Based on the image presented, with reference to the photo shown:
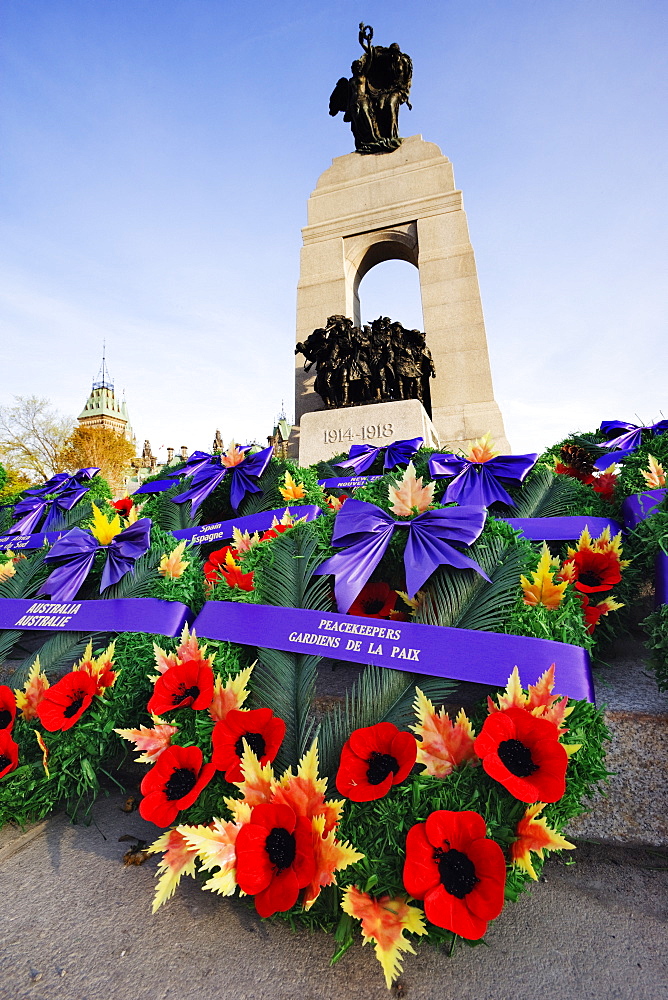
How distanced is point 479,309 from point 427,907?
11.2 meters

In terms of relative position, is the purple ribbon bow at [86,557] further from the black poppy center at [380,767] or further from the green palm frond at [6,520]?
the green palm frond at [6,520]

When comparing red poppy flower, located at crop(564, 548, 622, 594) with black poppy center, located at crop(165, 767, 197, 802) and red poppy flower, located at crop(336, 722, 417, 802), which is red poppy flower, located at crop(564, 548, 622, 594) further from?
black poppy center, located at crop(165, 767, 197, 802)

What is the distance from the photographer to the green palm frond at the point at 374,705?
53.8 inches

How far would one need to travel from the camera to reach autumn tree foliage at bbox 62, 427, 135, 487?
3494 cm

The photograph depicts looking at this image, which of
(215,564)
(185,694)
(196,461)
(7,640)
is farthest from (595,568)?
(196,461)

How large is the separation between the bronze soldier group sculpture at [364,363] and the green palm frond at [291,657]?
6913mm

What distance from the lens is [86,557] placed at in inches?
93.5

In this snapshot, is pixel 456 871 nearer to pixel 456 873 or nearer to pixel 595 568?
pixel 456 873

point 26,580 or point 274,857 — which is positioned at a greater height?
point 26,580

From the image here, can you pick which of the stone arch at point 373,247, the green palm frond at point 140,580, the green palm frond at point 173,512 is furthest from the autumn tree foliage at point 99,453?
the green palm frond at point 140,580

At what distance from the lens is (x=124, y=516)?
3869 millimetres

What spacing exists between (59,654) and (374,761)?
1.41 metres

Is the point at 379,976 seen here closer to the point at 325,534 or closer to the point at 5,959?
the point at 5,959

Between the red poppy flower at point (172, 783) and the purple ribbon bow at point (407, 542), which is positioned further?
the purple ribbon bow at point (407, 542)
